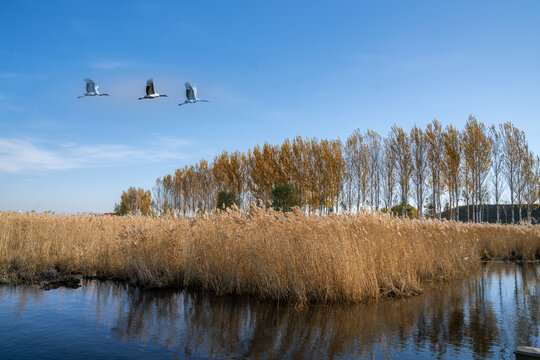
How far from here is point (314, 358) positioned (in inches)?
162

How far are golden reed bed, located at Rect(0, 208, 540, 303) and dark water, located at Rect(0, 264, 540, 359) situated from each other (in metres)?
0.42

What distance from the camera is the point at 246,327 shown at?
525cm

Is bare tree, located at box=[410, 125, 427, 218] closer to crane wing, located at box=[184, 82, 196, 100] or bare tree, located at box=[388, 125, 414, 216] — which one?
bare tree, located at box=[388, 125, 414, 216]

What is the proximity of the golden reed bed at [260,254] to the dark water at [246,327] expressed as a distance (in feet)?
1.38

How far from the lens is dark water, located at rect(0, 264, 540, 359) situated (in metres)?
4.35

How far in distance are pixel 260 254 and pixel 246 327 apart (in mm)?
1629

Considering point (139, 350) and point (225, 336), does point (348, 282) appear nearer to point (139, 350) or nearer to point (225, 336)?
point (225, 336)

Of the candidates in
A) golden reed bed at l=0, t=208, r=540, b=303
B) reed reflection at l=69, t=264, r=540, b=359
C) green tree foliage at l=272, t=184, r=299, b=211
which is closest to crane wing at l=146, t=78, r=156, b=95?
golden reed bed at l=0, t=208, r=540, b=303

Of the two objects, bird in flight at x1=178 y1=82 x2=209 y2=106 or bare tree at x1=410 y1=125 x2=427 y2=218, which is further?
bare tree at x1=410 y1=125 x2=427 y2=218

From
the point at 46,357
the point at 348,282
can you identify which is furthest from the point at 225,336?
the point at 348,282

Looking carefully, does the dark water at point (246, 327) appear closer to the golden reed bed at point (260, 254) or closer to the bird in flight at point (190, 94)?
the golden reed bed at point (260, 254)

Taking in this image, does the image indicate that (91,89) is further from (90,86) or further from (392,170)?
(392,170)

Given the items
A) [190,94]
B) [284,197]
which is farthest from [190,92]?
[284,197]

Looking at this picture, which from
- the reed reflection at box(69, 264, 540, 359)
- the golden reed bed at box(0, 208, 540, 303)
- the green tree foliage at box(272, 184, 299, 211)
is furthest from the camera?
the green tree foliage at box(272, 184, 299, 211)
